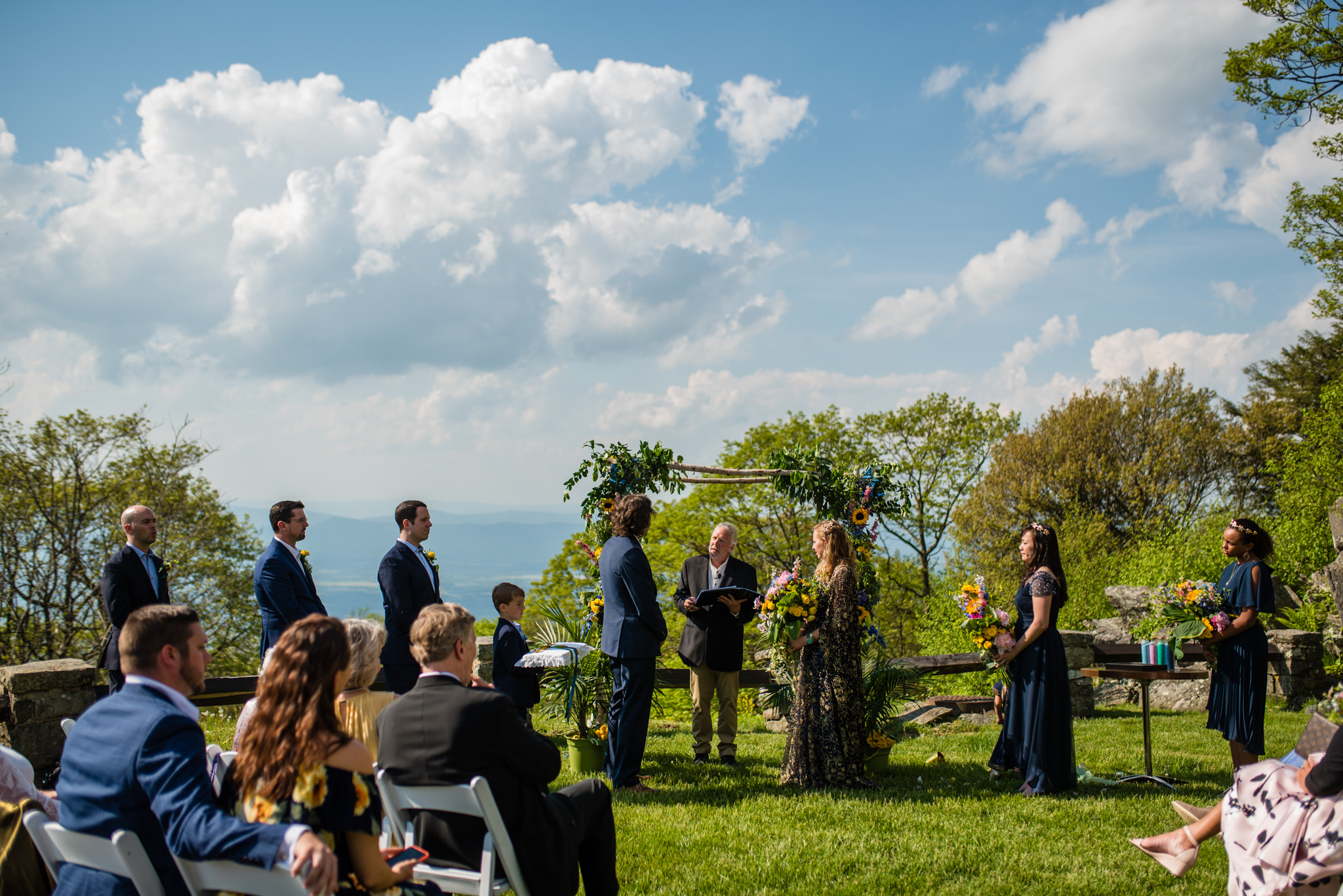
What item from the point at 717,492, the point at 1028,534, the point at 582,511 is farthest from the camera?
the point at 717,492

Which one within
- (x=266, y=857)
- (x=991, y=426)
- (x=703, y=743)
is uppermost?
(x=991, y=426)

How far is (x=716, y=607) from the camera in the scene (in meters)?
7.30

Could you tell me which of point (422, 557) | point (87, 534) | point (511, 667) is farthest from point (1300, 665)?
point (87, 534)

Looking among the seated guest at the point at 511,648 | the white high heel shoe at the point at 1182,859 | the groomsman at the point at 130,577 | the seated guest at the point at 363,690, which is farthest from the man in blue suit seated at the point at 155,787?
the white high heel shoe at the point at 1182,859

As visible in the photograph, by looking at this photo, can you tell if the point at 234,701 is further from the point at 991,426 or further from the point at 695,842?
the point at 991,426

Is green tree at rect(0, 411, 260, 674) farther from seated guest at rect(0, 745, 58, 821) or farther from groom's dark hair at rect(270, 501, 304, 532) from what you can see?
seated guest at rect(0, 745, 58, 821)

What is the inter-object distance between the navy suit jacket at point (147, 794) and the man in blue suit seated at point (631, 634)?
385cm

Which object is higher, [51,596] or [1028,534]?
[1028,534]

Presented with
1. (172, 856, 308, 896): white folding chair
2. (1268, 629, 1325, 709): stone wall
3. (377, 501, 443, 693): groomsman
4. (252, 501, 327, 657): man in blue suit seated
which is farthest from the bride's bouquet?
(1268, 629, 1325, 709): stone wall

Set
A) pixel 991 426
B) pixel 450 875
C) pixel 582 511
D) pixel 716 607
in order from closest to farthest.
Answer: pixel 450 875 < pixel 716 607 < pixel 582 511 < pixel 991 426

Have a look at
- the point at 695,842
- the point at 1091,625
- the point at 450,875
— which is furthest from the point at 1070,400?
the point at 450,875

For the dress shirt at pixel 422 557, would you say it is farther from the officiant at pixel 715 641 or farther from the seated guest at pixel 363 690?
the officiant at pixel 715 641

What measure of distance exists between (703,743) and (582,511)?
250 cm

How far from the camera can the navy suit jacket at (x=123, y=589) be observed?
5.44 metres
